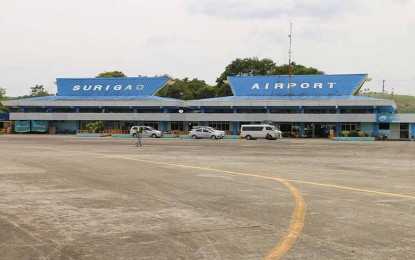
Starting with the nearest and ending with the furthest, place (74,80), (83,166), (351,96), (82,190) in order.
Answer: (82,190) < (83,166) < (351,96) < (74,80)

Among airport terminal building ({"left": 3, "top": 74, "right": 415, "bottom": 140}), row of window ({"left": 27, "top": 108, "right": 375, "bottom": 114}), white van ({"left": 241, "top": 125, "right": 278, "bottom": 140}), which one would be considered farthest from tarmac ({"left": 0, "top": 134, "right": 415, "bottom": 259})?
row of window ({"left": 27, "top": 108, "right": 375, "bottom": 114})

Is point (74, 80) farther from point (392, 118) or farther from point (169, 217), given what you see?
point (169, 217)

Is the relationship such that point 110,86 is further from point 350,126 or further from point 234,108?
point 350,126

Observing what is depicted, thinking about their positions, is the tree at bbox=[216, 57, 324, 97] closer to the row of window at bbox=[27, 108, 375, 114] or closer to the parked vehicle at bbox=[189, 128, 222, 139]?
the row of window at bbox=[27, 108, 375, 114]

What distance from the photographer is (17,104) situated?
73.1 meters

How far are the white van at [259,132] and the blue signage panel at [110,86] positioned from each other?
86.6 ft

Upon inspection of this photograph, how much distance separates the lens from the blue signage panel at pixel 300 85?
213ft

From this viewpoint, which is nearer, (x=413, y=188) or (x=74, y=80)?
(x=413, y=188)

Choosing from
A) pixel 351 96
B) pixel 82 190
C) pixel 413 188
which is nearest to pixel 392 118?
pixel 351 96

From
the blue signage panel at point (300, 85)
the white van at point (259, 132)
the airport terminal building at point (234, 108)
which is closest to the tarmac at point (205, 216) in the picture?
the white van at point (259, 132)

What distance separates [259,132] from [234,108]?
14028mm

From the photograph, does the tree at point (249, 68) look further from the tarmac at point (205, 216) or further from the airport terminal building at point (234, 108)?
the tarmac at point (205, 216)

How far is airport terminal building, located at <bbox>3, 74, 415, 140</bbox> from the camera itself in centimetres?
5997

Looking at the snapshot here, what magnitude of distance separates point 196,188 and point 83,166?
781cm
